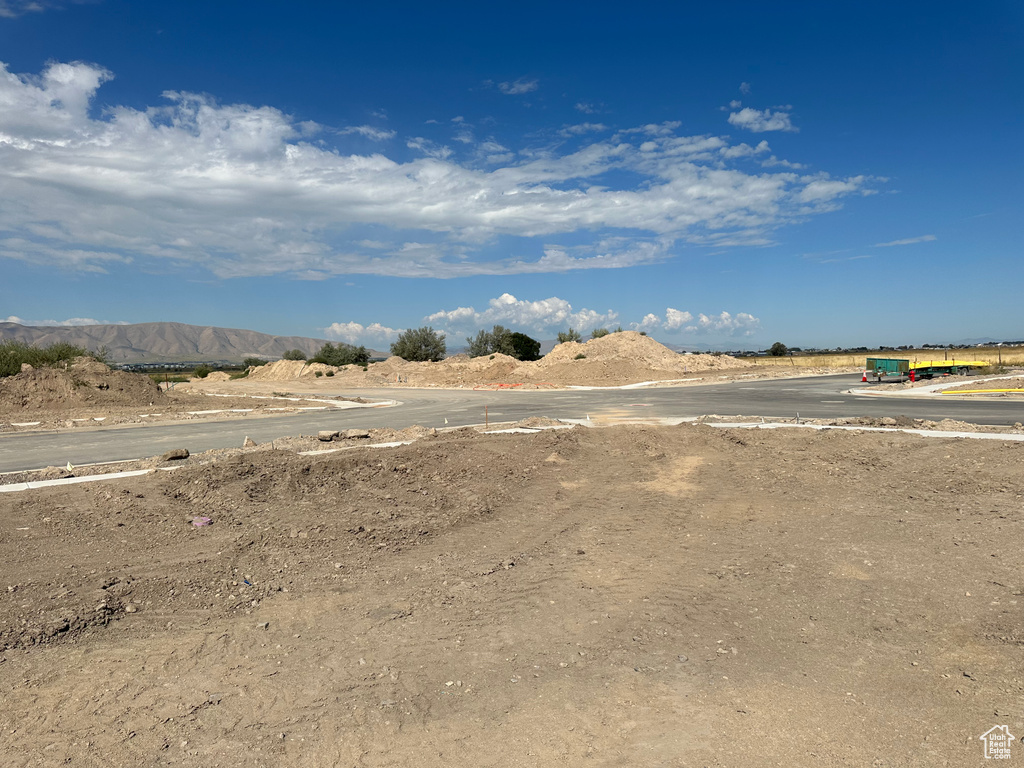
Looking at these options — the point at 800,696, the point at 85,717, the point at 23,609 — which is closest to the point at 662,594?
the point at 800,696

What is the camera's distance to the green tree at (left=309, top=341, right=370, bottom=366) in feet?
252

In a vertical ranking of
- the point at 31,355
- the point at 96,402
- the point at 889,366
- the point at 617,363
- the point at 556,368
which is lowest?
the point at 96,402

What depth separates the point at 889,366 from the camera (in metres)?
38.0

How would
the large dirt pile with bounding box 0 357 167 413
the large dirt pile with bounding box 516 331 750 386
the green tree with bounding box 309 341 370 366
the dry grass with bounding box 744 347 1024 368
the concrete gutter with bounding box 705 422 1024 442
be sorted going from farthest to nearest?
the green tree with bounding box 309 341 370 366
the dry grass with bounding box 744 347 1024 368
the large dirt pile with bounding box 516 331 750 386
the large dirt pile with bounding box 0 357 167 413
the concrete gutter with bounding box 705 422 1024 442

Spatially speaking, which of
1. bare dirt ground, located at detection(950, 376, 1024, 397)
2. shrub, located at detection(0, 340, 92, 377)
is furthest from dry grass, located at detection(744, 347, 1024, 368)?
shrub, located at detection(0, 340, 92, 377)

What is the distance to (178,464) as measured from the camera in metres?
13.4

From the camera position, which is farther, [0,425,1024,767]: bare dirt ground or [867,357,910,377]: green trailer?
[867,357,910,377]: green trailer

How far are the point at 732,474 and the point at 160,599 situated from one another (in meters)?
9.65

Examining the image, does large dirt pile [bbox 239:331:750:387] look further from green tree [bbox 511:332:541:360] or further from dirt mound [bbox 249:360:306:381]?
green tree [bbox 511:332:541:360]

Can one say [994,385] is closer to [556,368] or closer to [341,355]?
[556,368]

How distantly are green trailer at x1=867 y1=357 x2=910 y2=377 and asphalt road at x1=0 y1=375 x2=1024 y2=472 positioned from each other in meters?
7.65

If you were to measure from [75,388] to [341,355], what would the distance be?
50603mm

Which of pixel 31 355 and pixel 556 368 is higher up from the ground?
pixel 31 355

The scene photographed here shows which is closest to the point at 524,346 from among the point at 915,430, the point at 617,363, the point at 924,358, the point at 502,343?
the point at 502,343
